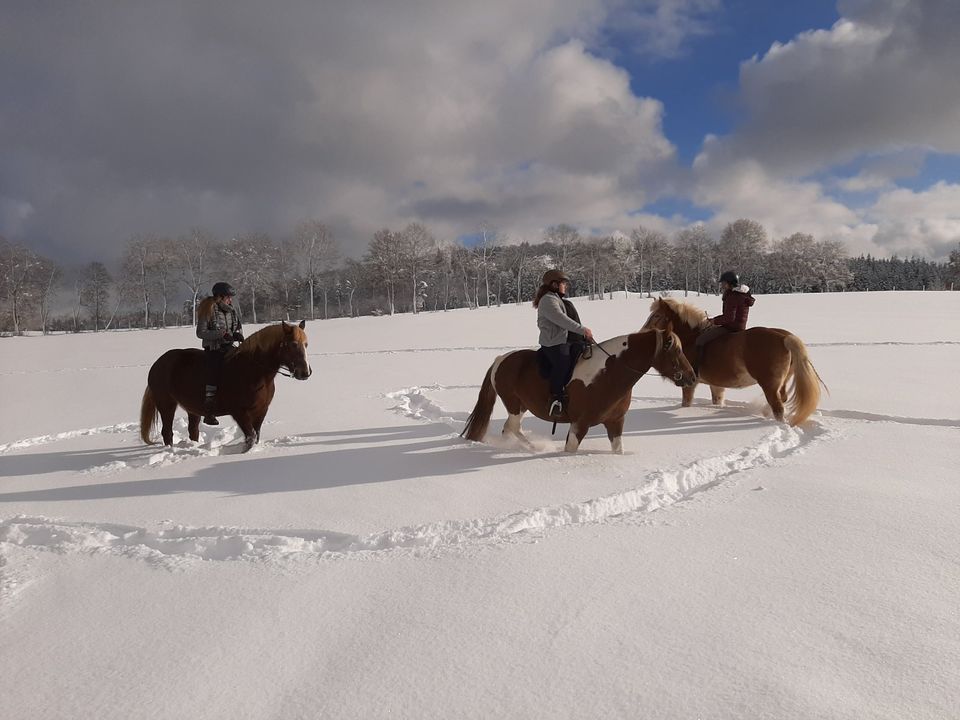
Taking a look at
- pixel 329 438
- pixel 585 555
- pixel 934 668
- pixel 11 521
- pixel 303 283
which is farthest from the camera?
pixel 303 283

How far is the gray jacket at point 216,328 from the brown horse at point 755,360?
508 centimetres

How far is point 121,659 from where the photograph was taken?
209 cm

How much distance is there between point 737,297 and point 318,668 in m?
6.46

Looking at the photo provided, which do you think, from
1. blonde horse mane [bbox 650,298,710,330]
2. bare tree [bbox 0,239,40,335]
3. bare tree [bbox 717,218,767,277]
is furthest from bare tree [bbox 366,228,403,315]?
blonde horse mane [bbox 650,298,710,330]

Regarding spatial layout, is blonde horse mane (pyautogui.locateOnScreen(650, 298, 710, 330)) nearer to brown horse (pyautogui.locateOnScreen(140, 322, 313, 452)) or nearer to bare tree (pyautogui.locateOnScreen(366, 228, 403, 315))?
brown horse (pyautogui.locateOnScreen(140, 322, 313, 452))

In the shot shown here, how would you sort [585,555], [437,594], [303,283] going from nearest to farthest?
1. [437,594]
2. [585,555]
3. [303,283]

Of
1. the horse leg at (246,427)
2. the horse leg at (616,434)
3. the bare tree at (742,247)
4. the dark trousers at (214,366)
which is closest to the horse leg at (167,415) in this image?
the dark trousers at (214,366)

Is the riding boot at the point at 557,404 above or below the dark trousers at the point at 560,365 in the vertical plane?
below

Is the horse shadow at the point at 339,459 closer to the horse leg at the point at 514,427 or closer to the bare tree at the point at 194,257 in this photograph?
the horse leg at the point at 514,427

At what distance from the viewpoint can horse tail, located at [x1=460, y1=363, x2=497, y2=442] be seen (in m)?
5.36

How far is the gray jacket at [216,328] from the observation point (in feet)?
18.4

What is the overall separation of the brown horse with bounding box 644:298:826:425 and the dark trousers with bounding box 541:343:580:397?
1952mm

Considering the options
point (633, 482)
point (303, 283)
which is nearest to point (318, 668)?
point (633, 482)

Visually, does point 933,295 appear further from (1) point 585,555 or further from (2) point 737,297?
(1) point 585,555
